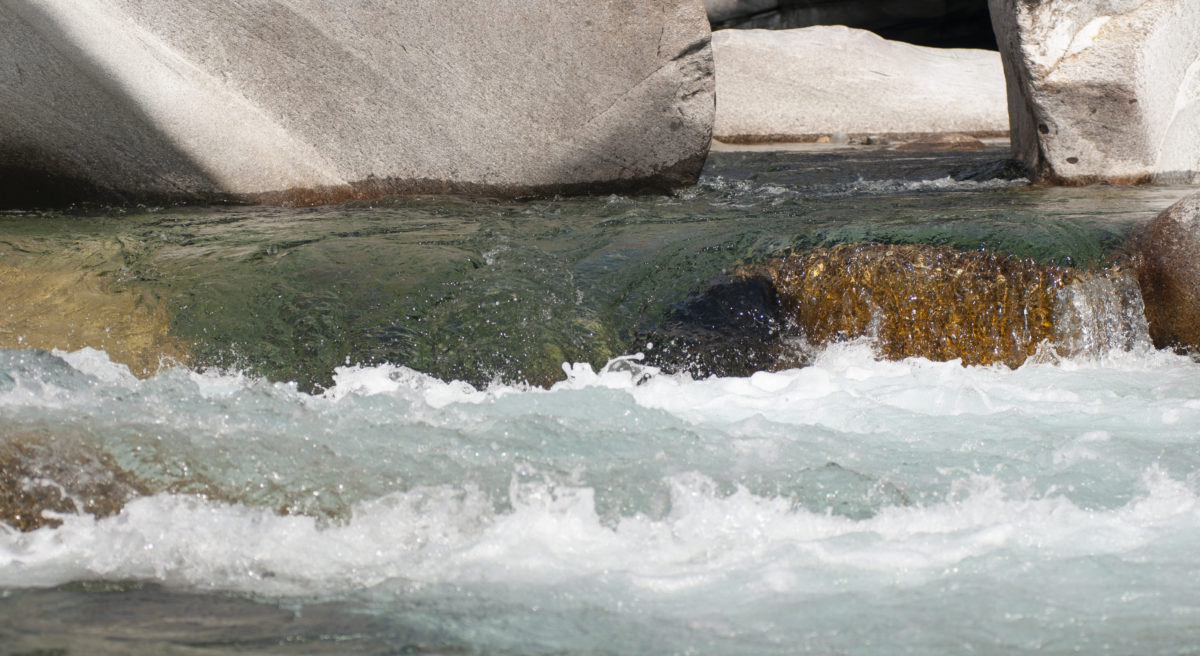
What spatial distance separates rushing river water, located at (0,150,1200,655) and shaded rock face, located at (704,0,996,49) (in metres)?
12.0

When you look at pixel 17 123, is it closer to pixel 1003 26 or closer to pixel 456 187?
pixel 456 187

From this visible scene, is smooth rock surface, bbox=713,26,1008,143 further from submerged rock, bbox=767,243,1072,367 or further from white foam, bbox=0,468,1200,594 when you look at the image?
white foam, bbox=0,468,1200,594

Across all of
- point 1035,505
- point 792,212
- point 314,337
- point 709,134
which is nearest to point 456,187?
point 709,134

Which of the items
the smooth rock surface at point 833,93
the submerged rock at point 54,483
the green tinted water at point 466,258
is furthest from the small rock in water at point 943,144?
the submerged rock at point 54,483

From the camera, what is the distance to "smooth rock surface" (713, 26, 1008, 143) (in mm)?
10492

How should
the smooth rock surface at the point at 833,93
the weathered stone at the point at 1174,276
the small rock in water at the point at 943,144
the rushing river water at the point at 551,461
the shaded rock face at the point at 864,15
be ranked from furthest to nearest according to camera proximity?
1. the shaded rock face at the point at 864,15
2. the smooth rock surface at the point at 833,93
3. the small rock in water at the point at 943,144
4. the weathered stone at the point at 1174,276
5. the rushing river water at the point at 551,461

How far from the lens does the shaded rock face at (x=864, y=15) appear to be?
52.6 ft

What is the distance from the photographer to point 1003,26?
21.4 ft

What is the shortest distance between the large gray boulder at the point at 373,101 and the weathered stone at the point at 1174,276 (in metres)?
2.46

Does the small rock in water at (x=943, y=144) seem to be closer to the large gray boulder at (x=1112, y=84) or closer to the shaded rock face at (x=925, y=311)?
the large gray boulder at (x=1112, y=84)

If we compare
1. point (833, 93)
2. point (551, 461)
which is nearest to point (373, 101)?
point (551, 461)

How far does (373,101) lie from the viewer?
5.79 meters

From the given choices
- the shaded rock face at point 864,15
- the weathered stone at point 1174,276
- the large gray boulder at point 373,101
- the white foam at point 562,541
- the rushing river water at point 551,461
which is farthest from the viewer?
the shaded rock face at point 864,15

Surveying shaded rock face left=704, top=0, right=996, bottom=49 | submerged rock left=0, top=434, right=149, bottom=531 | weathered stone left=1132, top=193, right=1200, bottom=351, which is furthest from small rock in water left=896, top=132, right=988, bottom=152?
submerged rock left=0, top=434, right=149, bottom=531
